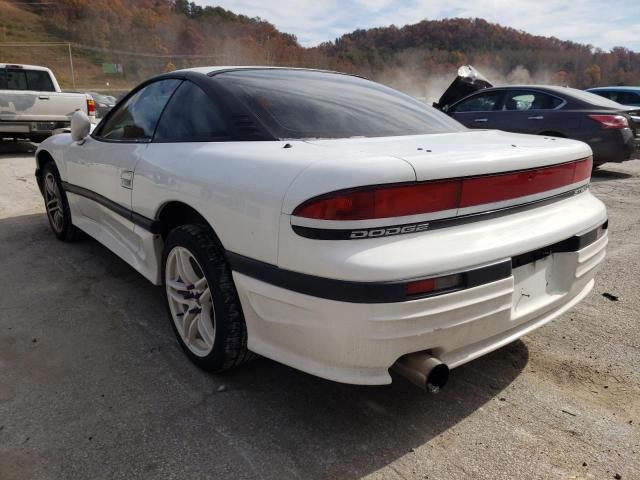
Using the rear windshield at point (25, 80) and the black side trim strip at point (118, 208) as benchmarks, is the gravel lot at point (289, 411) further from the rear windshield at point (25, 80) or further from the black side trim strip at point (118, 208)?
the rear windshield at point (25, 80)

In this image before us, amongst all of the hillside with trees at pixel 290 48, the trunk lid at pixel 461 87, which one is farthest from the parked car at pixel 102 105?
the hillside with trees at pixel 290 48

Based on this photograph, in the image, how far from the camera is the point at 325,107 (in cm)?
246

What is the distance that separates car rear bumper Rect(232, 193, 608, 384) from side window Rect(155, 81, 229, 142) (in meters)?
0.78

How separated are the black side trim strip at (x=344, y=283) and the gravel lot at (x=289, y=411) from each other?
2.08ft

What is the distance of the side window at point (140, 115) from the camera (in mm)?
2893

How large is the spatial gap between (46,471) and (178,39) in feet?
259

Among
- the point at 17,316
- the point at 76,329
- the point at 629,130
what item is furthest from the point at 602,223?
the point at 629,130

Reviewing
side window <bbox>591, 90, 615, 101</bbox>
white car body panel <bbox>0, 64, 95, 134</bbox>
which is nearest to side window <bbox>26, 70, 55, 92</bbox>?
white car body panel <bbox>0, 64, 95, 134</bbox>

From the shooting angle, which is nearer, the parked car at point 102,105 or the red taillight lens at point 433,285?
the red taillight lens at point 433,285

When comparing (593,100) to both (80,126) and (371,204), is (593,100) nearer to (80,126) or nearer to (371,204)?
(80,126)

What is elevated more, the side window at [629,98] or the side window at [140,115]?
the side window at [629,98]

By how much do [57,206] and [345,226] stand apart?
11.7 ft

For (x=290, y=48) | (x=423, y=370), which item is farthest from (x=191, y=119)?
(x=290, y=48)

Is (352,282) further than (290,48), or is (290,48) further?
(290,48)
